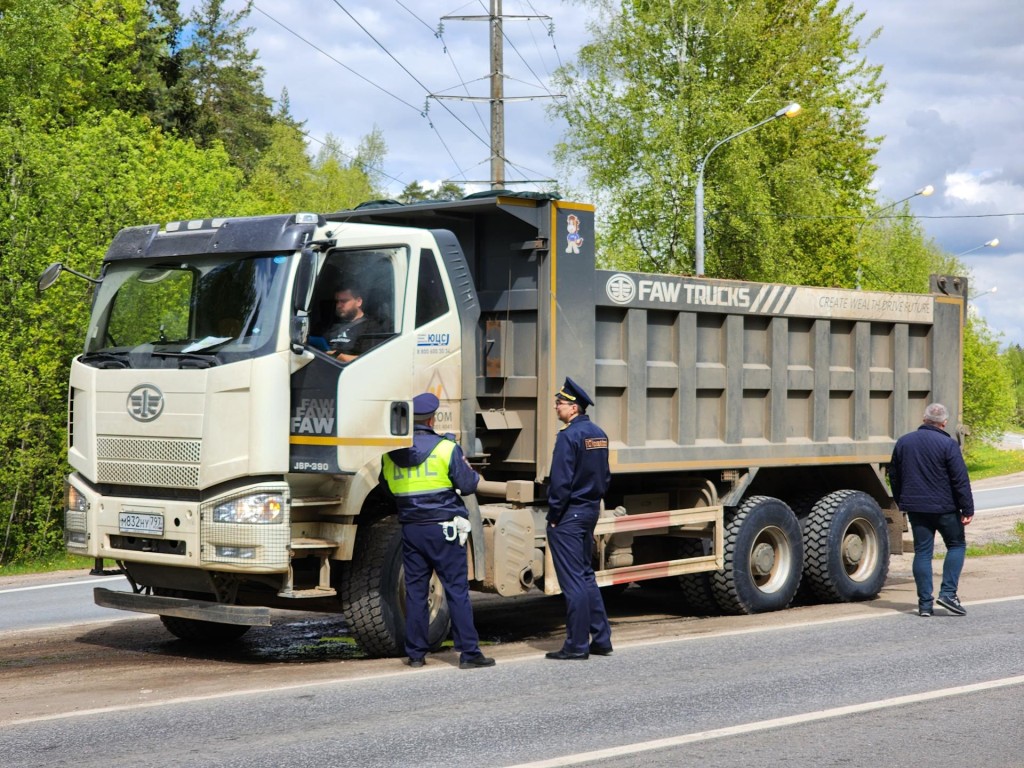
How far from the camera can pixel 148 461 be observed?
317 inches

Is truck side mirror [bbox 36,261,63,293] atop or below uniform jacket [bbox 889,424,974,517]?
atop

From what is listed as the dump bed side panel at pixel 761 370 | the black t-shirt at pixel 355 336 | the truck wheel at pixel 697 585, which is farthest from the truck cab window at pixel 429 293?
the truck wheel at pixel 697 585

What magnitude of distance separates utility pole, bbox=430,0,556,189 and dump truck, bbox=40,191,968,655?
11.0 m

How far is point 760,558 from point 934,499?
5.06 ft

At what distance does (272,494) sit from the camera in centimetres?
776

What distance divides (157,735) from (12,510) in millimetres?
13427

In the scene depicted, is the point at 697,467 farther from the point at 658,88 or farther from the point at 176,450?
the point at 658,88

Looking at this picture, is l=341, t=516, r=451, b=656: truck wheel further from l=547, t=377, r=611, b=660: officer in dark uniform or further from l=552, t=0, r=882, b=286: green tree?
l=552, t=0, r=882, b=286: green tree

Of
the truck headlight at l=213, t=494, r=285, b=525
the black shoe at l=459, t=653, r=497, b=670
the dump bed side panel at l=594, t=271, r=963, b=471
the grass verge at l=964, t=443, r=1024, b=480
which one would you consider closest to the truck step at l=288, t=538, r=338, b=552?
the truck headlight at l=213, t=494, r=285, b=525

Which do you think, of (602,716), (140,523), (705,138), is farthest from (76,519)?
(705,138)

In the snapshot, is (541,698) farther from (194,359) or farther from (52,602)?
(52,602)

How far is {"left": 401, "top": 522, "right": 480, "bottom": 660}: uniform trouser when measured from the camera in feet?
26.3

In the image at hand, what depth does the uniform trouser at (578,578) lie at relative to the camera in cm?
847

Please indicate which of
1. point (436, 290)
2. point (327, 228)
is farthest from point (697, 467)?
point (327, 228)
